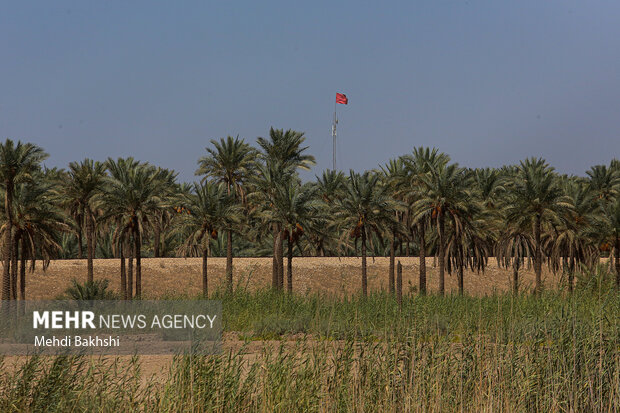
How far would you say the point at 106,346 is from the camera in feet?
70.4

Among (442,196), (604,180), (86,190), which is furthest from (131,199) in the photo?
(604,180)

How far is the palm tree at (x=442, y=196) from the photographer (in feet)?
139

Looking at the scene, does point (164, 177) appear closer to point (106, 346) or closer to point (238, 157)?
point (238, 157)

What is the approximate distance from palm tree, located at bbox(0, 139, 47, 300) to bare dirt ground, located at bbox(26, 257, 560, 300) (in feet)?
42.3

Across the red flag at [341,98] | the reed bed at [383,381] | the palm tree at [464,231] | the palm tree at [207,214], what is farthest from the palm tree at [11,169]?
the red flag at [341,98]

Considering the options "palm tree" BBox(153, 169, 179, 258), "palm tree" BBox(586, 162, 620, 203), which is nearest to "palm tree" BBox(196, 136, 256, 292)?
"palm tree" BBox(153, 169, 179, 258)

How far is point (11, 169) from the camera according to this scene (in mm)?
35406

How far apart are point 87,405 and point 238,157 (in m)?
53.2

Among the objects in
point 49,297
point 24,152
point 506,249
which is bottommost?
point 49,297

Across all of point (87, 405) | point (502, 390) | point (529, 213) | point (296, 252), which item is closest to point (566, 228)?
point (529, 213)

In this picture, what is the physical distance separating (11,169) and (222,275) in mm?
19718

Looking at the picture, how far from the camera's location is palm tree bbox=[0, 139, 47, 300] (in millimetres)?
35250

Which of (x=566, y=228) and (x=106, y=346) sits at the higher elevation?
(x=566, y=228)

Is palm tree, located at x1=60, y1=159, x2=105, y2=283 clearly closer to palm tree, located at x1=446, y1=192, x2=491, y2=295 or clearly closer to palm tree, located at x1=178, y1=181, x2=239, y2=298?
palm tree, located at x1=178, y1=181, x2=239, y2=298
